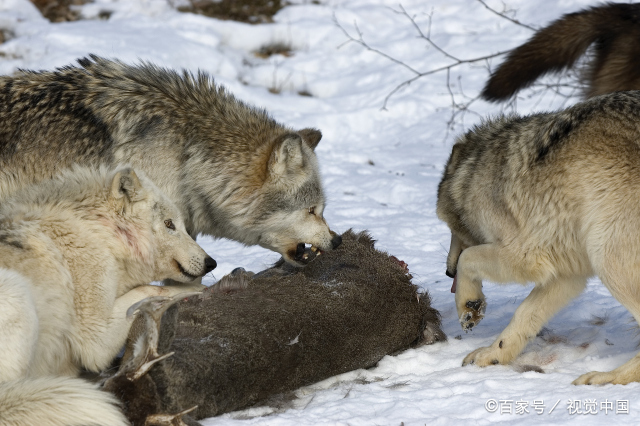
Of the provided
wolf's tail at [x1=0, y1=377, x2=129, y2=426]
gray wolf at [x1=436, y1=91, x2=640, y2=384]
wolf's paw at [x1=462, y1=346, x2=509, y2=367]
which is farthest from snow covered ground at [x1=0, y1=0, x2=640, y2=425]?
wolf's tail at [x1=0, y1=377, x2=129, y2=426]

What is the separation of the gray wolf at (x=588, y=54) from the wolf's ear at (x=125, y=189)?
12.3 feet

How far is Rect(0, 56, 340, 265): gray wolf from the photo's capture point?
509 centimetres

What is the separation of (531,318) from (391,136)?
21.8ft

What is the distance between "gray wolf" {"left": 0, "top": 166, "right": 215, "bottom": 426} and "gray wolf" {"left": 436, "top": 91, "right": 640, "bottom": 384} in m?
1.87

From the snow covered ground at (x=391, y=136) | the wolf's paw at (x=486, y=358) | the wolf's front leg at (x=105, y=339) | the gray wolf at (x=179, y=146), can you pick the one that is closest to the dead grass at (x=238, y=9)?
the snow covered ground at (x=391, y=136)

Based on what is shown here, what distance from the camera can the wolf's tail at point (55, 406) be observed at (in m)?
3.14

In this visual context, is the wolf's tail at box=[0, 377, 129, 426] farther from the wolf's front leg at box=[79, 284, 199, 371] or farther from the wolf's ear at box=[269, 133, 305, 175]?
the wolf's ear at box=[269, 133, 305, 175]

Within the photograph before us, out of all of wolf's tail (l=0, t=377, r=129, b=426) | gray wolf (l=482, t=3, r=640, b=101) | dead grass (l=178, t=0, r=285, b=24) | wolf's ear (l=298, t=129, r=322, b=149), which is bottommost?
wolf's tail (l=0, t=377, r=129, b=426)

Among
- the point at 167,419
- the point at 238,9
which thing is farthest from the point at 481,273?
the point at 238,9

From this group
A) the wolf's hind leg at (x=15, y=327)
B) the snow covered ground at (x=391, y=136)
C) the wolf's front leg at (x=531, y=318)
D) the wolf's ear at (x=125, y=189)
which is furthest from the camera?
the wolf's front leg at (x=531, y=318)

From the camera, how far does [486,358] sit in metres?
4.74

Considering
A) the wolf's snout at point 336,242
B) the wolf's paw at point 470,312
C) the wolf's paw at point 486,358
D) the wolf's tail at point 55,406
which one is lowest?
the wolf's paw at point 486,358

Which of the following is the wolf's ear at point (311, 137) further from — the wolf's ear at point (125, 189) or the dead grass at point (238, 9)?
the dead grass at point (238, 9)

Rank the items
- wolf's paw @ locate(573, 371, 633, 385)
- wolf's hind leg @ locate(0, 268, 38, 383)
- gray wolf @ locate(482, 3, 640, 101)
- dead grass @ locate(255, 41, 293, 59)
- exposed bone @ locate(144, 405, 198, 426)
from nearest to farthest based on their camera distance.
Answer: exposed bone @ locate(144, 405, 198, 426) → wolf's hind leg @ locate(0, 268, 38, 383) → wolf's paw @ locate(573, 371, 633, 385) → gray wolf @ locate(482, 3, 640, 101) → dead grass @ locate(255, 41, 293, 59)
